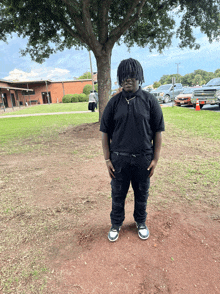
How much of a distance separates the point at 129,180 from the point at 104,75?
6760 millimetres

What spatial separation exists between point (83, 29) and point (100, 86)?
7.14 ft

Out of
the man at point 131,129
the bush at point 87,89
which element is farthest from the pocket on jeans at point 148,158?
the bush at point 87,89

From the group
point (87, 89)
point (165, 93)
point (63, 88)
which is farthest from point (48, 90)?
point (165, 93)

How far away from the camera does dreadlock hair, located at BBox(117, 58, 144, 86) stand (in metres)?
2.05

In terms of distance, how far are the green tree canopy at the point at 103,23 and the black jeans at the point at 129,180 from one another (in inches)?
255

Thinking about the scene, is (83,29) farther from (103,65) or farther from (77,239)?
(77,239)

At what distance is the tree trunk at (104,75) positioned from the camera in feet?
26.9

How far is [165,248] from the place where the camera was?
2.33m

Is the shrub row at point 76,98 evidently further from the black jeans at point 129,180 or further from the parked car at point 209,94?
the black jeans at point 129,180

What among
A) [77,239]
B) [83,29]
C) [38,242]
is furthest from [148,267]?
[83,29]

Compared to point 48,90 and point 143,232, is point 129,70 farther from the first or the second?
point 48,90

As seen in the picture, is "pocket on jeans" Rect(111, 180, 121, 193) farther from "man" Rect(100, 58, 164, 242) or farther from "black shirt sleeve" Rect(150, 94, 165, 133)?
"black shirt sleeve" Rect(150, 94, 165, 133)

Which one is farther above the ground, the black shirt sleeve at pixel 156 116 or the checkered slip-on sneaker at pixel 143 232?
the black shirt sleeve at pixel 156 116

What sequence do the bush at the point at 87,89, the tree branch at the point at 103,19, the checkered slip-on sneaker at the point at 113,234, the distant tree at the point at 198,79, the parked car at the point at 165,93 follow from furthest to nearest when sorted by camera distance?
the distant tree at the point at 198,79 → the bush at the point at 87,89 → the parked car at the point at 165,93 → the tree branch at the point at 103,19 → the checkered slip-on sneaker at the point at 113,234
